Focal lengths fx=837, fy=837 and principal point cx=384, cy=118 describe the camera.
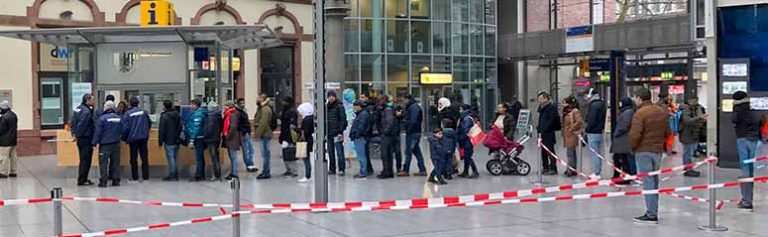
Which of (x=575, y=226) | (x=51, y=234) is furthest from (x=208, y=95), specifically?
(x=575, y=226)

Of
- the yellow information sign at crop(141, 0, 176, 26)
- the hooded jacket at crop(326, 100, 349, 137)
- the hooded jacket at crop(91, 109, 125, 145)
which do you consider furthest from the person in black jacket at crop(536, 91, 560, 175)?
the yellow information sign at crop(141, 0, 176, 26)

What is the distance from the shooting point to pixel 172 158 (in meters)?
15.4

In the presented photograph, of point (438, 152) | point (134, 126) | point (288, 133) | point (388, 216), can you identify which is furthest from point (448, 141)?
point (134, 126)

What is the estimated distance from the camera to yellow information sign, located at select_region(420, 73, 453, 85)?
107ft

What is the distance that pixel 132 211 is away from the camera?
11.2 meters

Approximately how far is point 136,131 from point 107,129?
74 centimetres

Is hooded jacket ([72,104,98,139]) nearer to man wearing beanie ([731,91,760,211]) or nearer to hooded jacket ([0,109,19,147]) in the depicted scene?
hooded jacket ([0,109,19,147])

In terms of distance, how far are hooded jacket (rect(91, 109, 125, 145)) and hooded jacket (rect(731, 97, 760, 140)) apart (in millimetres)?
9877

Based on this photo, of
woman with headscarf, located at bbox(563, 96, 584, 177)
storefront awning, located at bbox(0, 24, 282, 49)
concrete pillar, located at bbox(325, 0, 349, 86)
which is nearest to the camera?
storefront awning, located at bbox(0, 24, 282, 49)

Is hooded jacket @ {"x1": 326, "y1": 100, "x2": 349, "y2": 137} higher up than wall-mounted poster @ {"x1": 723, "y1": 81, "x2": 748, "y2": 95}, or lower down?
lower down

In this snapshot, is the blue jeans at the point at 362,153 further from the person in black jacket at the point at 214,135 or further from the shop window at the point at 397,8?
the shop window at the point at 397,8

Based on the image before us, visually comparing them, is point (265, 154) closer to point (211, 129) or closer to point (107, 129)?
point (211, 129)

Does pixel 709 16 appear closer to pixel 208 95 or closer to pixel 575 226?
pixel 575 226

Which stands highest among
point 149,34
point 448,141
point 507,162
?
point 149,34
